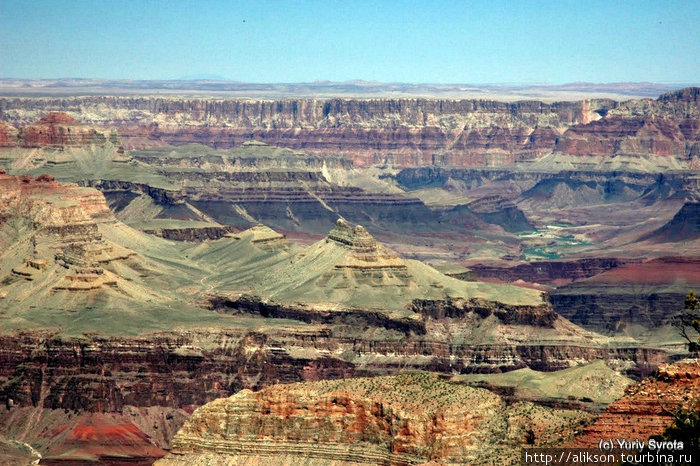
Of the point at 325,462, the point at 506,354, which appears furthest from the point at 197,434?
the point at 506,354

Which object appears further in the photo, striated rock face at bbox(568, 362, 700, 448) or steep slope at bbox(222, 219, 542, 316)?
steep slope at bbox(222, 219, 542, 316)

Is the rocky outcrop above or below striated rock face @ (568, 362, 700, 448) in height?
below

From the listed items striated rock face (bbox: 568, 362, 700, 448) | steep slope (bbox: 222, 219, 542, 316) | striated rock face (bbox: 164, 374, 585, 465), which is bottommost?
steep slope (bbox: 222, 219, 542, 316)

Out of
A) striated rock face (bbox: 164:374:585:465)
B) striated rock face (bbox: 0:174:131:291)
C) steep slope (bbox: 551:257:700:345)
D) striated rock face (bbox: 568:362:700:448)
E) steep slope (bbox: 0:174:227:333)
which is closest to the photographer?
striated rock face (bbox: 568:362:700:448)

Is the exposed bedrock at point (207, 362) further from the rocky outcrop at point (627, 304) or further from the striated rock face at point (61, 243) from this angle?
the rocky outcrop at point (627, 304)

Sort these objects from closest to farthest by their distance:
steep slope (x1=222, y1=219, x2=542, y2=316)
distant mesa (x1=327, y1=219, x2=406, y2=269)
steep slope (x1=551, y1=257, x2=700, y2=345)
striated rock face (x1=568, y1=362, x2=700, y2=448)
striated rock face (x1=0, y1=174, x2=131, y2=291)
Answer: striated rock face (x1=568, y1=362, x2=700, y2=448) < striated rock face (x1=0, y1=174, x2=131, y2=291) < steep slope (x1=222, y1=219, x2=542, y2=316) < distant mesa (x1=327, y1=219, x2=406, y2=269) < steep slope (x1=551, y1=257, x2=700, y2=345)

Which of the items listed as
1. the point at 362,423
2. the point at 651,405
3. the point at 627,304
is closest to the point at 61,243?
the point at 627,304

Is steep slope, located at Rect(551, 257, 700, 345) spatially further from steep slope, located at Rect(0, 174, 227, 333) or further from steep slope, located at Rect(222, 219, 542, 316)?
steep slope, located at Rect(0, 174, 227, 333)

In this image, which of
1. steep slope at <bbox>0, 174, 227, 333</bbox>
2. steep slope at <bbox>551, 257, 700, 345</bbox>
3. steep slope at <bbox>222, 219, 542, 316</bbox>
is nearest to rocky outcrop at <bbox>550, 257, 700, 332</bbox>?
steep slope at <bbox>551, 257, 700, 345</bbox>
